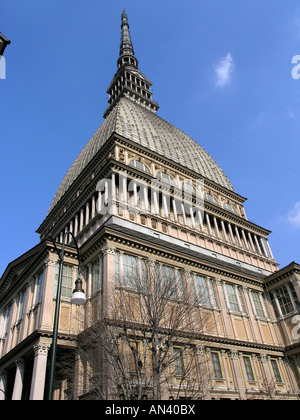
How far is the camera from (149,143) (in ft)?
167

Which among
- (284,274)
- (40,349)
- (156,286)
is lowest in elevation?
(40,349)

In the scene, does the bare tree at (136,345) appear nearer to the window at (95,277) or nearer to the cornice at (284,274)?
the window at (95,277)

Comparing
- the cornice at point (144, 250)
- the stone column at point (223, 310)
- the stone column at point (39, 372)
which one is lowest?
the stone column at point (39, 372)

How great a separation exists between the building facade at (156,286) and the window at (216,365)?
0.16m

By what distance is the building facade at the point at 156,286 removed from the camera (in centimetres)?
2400

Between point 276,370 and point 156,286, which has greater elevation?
point 156,286

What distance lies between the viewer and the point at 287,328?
36.7 meters

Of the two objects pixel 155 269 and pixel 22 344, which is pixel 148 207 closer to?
pixel 155 269

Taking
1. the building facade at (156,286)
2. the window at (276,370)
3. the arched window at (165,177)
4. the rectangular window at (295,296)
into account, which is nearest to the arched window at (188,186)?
the building facade at (156,286)

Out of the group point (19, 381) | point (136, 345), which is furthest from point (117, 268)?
point (19, 381)

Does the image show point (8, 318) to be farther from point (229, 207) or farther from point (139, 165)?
point (229, 207)

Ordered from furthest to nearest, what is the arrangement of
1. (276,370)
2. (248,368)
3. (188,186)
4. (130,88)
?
1. (130,88)
2. (188,186)
3. (276,370)
4. (248,368)

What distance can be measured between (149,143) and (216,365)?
1278 inches
